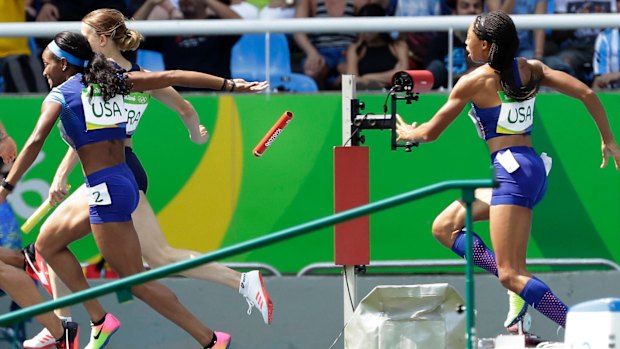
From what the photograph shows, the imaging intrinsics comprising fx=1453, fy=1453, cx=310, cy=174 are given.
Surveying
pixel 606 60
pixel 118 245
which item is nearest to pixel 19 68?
pixel 118 245

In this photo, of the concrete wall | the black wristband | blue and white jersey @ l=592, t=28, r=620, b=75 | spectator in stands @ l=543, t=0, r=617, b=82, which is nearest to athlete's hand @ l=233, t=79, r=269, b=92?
the black wristband

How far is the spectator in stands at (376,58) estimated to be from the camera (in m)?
9.82

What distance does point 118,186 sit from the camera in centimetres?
818

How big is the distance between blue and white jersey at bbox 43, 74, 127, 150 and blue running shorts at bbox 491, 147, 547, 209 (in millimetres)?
2179

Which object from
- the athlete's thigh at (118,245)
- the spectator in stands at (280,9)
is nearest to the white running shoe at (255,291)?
the athlete's thigh at (118,245)

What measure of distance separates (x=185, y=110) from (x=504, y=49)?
211 cm

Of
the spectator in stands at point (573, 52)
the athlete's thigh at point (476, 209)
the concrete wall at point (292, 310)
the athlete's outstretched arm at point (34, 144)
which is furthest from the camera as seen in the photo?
the spectator in stands at point (573, 52)

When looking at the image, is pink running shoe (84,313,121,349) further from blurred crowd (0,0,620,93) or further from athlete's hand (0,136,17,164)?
blurred crowd (0,0,620,93)

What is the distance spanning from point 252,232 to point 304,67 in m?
1.18

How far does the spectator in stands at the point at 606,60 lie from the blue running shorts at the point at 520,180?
1.75 metres

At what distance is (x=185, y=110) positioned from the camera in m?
8.99

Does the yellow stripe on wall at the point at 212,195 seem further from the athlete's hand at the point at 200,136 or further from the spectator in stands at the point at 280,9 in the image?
the spectator in stands at the point at 280,9

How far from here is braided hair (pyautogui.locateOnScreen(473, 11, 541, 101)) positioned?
8.00 m

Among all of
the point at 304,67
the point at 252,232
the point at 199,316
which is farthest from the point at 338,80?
the point at 199,316
